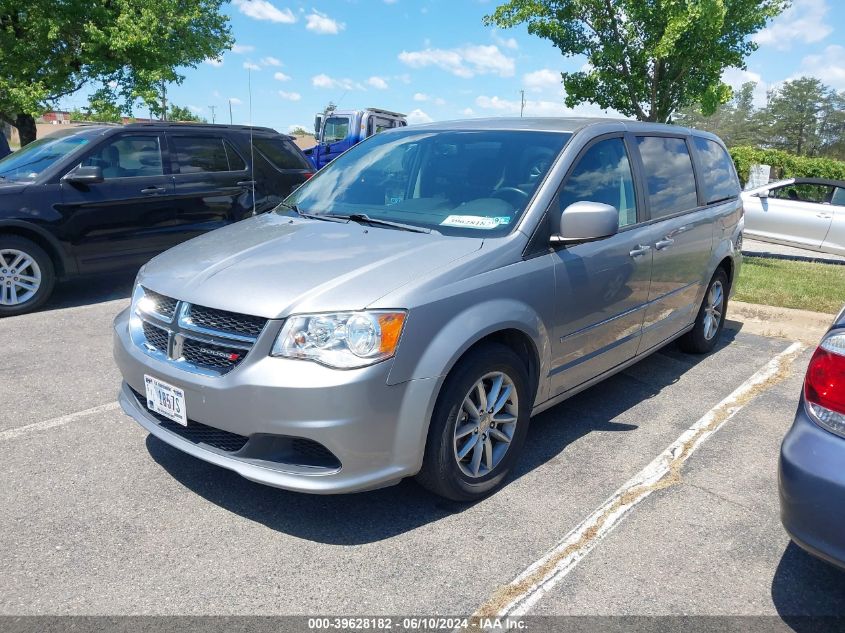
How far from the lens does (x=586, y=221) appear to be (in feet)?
10.9

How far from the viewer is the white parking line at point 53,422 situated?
3.77 m

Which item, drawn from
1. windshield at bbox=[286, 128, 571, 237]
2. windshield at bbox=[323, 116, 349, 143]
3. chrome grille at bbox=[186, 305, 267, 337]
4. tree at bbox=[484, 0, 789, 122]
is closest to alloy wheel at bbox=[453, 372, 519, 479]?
windshield at bbox=[286, 128, 571, 237]

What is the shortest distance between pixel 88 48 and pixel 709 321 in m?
13.7

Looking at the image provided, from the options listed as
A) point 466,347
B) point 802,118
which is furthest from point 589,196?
point 802,118

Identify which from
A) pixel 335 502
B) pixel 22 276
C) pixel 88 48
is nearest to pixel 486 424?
pixel 335 502

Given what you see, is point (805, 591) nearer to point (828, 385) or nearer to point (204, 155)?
point (828, 385)

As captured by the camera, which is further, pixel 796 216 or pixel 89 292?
pixel 796 216

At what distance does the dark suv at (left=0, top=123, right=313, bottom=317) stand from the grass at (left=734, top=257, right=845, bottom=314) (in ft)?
18.9

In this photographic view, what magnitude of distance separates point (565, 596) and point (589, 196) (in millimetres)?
2181

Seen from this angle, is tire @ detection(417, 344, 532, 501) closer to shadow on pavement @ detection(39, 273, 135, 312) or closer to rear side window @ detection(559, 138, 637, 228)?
rear side window @ detection(559, 138, 637, 228)

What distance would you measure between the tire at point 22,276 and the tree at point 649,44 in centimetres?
875

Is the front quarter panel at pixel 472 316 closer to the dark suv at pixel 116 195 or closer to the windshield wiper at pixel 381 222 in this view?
the windshield wiper at pixel 381 222

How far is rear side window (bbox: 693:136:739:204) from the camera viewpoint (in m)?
5.33

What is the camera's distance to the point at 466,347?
9.48 ft
